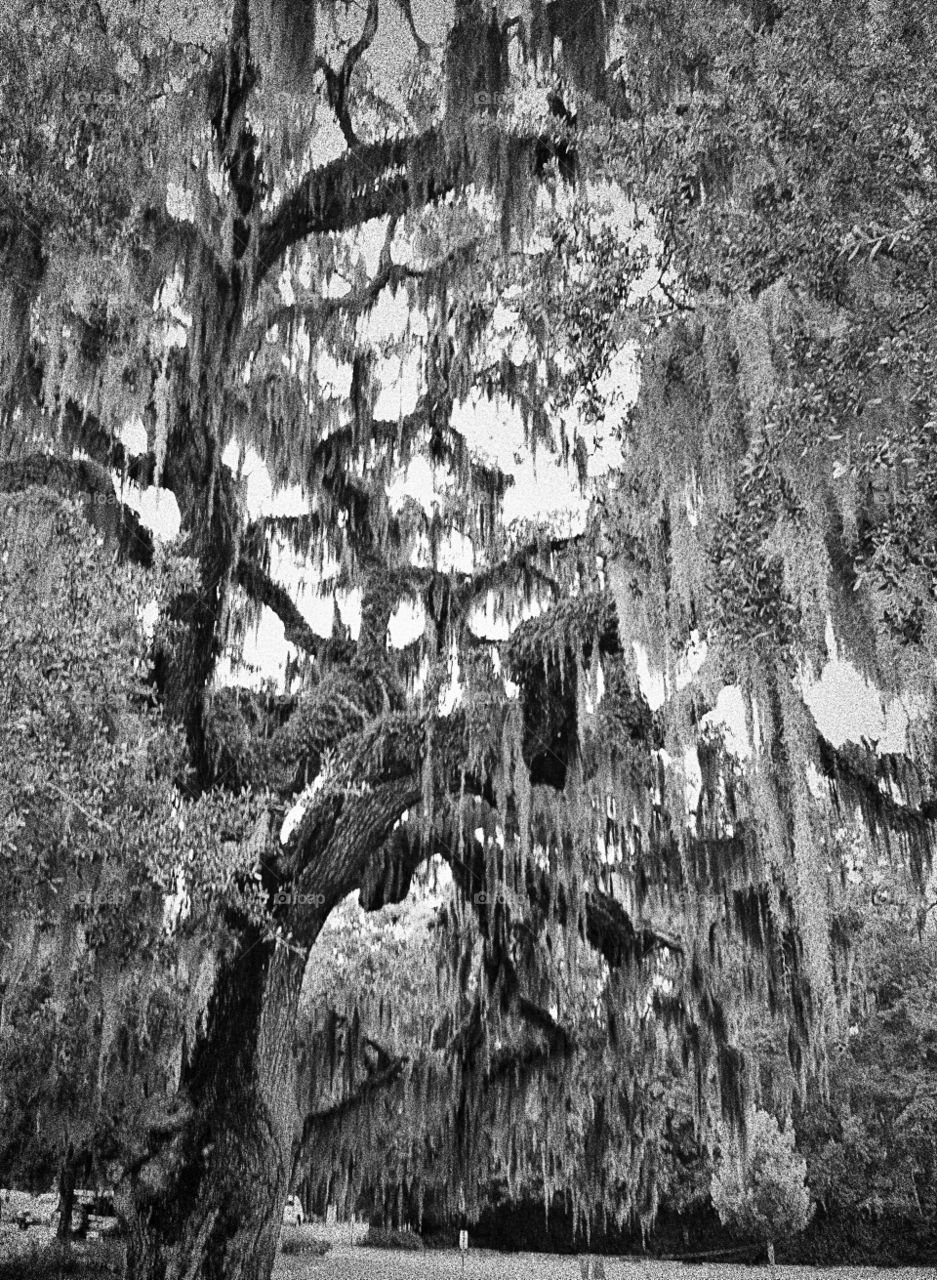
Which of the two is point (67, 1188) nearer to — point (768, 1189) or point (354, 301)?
point (354, 301)

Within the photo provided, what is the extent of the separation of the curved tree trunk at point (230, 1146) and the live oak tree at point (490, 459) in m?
0.03

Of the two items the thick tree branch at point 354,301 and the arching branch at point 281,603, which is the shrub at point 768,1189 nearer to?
the arching branch at point 281,603

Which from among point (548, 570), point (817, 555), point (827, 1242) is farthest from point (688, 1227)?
point (817, 555)

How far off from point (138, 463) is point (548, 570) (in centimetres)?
356

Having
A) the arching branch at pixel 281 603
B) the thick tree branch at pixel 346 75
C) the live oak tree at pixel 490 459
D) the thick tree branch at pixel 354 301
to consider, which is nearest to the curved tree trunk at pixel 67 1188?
the live oak tree at pixel 490 459

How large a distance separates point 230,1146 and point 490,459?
585 cm

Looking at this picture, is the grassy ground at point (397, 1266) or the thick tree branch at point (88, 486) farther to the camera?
the grassy ground at point (397, 1266)

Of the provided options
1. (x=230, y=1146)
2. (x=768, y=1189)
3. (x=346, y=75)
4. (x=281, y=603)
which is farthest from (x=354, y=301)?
(x=768, y=1189)

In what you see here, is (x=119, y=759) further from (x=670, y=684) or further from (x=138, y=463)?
(x=138, y=463)

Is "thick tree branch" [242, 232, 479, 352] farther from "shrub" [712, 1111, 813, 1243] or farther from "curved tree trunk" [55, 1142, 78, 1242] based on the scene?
"shrub" [712, 1111, 813, 1243]

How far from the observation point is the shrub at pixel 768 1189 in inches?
874

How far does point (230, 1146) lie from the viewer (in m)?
7.30

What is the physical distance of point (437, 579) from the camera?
9.07m

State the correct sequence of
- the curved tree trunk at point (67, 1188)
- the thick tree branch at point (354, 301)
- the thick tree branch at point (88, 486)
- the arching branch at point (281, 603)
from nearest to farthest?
the thick tree branch at point (88, 486), the thick tree branch at point (354, 301), the arching branch at point (281, 603), the curved tree trunk at point (67, 1188)
